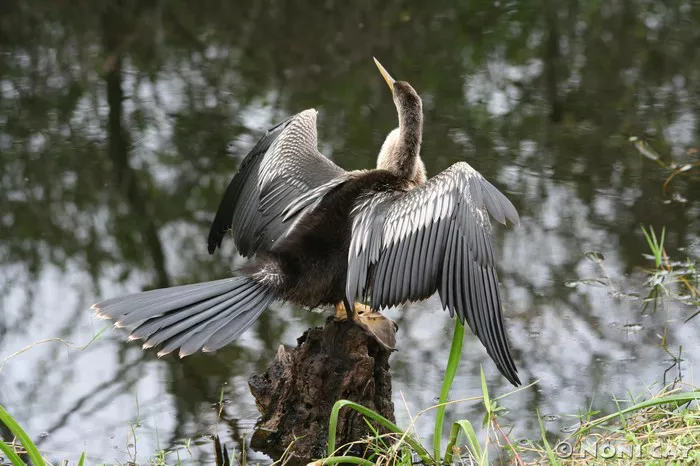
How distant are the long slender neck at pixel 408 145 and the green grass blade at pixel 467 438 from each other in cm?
115

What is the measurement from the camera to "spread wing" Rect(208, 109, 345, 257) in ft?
14.7

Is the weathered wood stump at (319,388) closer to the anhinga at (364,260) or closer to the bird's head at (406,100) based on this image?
the anhinga at (364,260)

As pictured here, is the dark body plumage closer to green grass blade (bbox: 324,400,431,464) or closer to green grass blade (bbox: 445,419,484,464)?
green grass blade (bbox: 324,400,431,464)

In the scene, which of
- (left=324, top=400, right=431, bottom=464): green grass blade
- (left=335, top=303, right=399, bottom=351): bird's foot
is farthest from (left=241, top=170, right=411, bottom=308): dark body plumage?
(left=324, top=400, right=431, bottom=464): green grass blade

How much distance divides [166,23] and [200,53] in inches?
29.0

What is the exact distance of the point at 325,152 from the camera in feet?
23.4

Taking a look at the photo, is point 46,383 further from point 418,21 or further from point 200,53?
point 418,21

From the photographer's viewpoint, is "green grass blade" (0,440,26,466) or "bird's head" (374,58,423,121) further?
"bird's head" (374,58,423,121)

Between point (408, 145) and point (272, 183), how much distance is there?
0.67m

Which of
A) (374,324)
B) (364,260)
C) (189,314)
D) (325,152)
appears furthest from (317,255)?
(325,152)

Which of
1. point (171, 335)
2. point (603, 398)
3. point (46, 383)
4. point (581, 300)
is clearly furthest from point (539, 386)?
point (46, 383)

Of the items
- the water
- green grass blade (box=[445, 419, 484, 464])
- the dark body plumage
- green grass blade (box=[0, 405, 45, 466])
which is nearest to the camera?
green grass blade (box=[0, 405, 45, 466])

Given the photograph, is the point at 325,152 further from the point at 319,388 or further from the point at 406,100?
the point at 319,388

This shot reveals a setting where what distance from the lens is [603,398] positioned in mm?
4719
